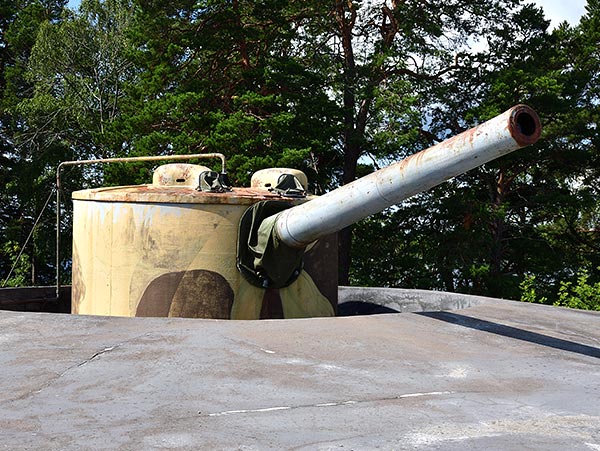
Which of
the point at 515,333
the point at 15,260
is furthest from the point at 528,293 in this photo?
the point at 15,260

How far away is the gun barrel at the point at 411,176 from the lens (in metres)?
4.18

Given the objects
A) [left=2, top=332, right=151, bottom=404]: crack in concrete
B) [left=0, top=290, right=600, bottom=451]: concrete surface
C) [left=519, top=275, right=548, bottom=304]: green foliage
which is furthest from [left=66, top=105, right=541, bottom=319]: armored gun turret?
[left=519, top=275, right=548, bottom=304]: green foliage

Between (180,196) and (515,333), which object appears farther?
(180,196)

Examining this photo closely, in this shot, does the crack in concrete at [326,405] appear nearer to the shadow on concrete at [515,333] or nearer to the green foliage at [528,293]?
the shadow on concrete at [515,333]

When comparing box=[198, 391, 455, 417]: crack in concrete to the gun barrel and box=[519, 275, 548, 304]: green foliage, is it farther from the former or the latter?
box=[519, 275, 548, 304]: green foliage

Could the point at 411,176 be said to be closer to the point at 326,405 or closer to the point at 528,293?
the point at 326,405

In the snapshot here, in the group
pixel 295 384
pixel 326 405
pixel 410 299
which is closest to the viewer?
pixel 326 405

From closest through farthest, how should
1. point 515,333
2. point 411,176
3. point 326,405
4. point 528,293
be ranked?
point 326,405
point 411,176
point 515,333
point 528,293

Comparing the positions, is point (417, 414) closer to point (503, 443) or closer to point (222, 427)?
point (503, 443)

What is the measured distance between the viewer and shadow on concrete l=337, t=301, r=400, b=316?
884cm

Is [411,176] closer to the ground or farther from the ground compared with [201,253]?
farther from the ground

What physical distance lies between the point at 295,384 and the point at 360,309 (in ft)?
15.9

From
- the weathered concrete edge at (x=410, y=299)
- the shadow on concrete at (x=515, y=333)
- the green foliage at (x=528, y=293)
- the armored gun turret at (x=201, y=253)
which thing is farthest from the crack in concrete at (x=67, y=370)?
the green foliage at (x=528, y=293)

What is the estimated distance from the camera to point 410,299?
8672 mm
